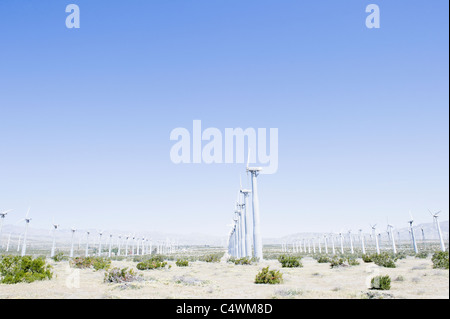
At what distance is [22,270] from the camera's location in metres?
21.9

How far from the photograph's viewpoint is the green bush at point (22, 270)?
2103 cm

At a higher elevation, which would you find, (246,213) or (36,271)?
(246,213)

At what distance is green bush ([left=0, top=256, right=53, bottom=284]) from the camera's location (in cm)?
2103

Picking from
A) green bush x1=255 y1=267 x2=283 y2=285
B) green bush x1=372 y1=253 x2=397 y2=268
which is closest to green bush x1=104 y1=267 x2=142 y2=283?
green bush x1=255 y1=267 x2=283 y2=285

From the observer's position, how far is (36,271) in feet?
75.6

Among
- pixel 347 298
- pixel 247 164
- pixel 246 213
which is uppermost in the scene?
pixel 247 164

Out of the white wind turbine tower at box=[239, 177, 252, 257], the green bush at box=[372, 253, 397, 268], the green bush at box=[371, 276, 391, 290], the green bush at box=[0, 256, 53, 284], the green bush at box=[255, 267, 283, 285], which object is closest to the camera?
the green bush at box=[371, 276, 391, 290]

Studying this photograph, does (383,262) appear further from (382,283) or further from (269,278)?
(269,278)

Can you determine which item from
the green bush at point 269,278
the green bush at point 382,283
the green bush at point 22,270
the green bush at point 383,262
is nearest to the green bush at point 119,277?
the green bush at point 22,270

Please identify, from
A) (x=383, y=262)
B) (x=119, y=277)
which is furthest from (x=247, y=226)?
(x=119, y=277)

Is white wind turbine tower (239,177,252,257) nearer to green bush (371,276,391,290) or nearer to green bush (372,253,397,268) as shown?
green bush (372,253,397,268)
